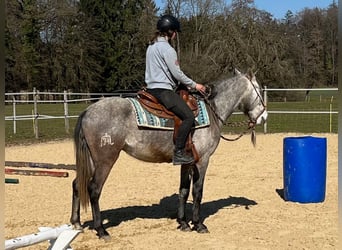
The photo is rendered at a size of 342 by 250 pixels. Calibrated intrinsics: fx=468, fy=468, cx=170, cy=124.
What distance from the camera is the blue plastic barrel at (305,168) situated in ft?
20.3

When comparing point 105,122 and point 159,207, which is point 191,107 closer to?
point 105,122

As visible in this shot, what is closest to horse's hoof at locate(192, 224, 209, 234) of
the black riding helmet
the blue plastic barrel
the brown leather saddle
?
the brown leather saddle

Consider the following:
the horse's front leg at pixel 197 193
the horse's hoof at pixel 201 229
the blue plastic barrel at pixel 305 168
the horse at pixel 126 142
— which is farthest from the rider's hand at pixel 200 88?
the blue plastic barrel at pixel 305 168

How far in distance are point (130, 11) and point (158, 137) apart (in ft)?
137

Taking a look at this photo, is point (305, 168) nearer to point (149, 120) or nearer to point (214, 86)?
point (214, 86)

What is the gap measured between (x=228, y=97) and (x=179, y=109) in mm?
880

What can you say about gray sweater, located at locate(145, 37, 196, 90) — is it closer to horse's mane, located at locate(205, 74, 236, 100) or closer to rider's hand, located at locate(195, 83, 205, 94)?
rider's hand, located at locate(195, 83, 205, 94)

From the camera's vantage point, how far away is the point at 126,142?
4.91 meters

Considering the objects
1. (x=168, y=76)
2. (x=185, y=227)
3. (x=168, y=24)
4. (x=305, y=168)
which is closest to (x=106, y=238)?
(x=185, y=227)

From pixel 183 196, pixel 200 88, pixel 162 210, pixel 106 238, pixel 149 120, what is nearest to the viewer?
pixel 106 238

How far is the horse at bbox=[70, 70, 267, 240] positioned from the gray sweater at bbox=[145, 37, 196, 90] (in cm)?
40

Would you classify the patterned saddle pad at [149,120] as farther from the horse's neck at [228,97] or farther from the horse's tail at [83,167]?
the horse's tail at [83,167]

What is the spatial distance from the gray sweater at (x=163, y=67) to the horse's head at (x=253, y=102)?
2.99ft

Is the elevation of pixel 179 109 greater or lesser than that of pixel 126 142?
greater
